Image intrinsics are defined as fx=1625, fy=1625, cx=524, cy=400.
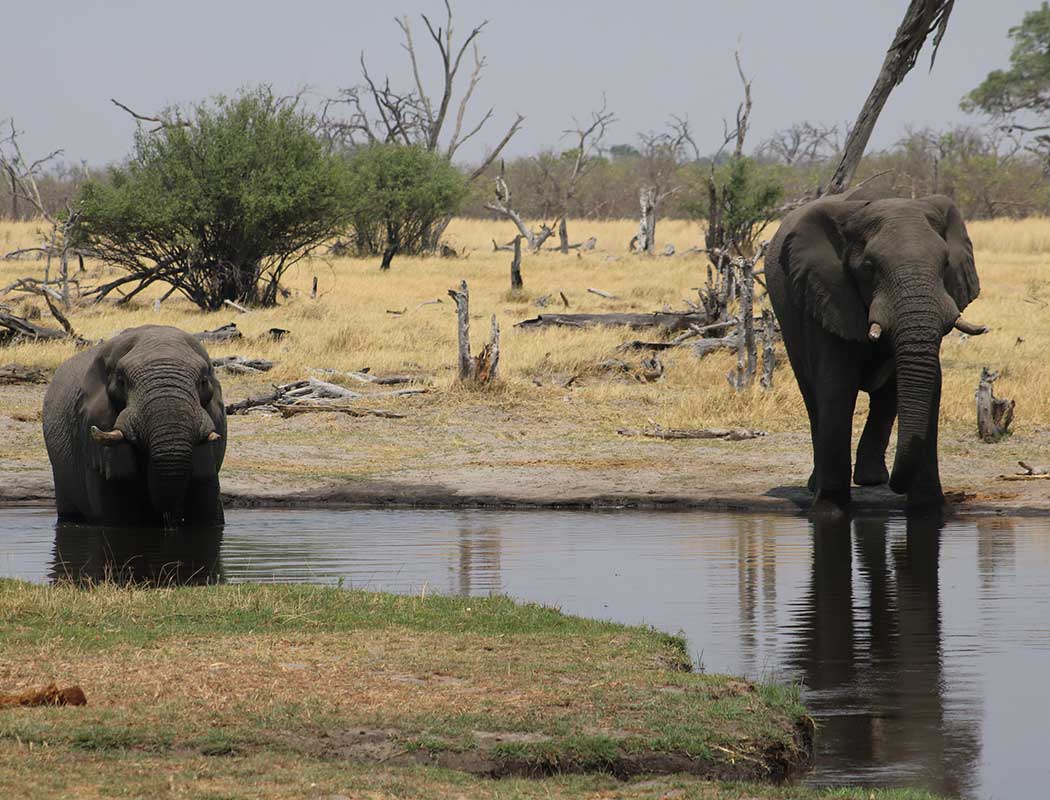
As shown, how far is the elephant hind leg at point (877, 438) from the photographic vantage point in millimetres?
14648

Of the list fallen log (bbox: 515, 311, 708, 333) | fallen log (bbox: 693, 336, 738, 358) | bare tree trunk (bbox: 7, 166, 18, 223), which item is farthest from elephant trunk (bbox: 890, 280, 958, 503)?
bare tree trunk (bbox: 7, 166, 18, 223)

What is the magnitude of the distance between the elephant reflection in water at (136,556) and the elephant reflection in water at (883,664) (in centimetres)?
401

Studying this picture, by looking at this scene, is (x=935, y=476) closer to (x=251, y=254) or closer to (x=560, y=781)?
(x=560, y=781)

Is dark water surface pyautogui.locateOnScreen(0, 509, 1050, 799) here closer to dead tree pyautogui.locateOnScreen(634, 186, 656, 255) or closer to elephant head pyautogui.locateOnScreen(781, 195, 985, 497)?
elephant head pyautogui.locateOnScreen(781, 195, 985, 497)

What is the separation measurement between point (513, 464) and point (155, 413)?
587 cm

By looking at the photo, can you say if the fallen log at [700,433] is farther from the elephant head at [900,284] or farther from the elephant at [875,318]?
the elephant head at [900,284]

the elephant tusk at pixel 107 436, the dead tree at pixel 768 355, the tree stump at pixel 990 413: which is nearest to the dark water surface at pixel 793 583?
the elephant tusk at pixel 107 436

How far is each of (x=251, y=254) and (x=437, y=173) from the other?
14135mm

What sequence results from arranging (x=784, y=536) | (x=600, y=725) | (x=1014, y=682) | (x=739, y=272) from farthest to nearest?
(x=739, y=272) < (x=784, y=536) < (x=1014, y=682) < (x=600, y=725)

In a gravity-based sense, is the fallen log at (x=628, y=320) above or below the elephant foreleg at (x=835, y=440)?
above

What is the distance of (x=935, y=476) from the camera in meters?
13.5

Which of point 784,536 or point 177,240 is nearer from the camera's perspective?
point 784,536

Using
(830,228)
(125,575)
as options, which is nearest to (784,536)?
(830,228)

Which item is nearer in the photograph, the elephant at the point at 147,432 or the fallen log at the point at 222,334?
the elephant at the point at 147,432
